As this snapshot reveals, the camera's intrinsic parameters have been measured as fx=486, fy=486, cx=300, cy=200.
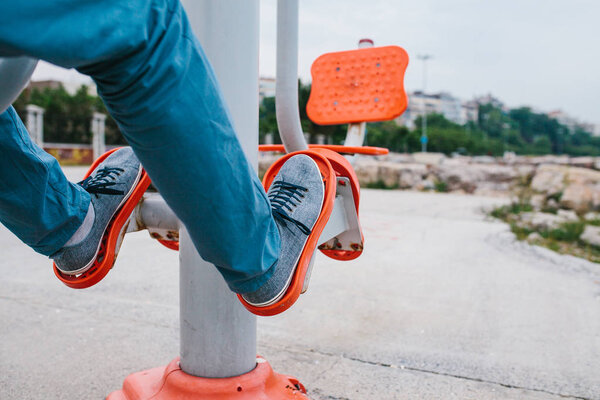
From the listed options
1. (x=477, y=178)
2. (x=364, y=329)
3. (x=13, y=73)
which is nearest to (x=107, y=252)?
(x=13, y=73)

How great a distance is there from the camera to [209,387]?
848 millimetres

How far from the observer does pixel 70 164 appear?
16406 millimetres

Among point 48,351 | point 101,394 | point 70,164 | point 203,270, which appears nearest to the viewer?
point 203,270

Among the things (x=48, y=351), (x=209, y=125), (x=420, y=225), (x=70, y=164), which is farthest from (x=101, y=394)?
(x=70, y=164)

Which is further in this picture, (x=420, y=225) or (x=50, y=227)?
(x=420, y=225)

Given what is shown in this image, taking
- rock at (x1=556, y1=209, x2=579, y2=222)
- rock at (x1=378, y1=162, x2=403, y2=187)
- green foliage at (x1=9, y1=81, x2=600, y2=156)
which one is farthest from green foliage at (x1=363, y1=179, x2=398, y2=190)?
rock at (x1=556, y1=209, x2=579, y2=222)

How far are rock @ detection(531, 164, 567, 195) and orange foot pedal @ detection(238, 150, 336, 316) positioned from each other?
629 cm

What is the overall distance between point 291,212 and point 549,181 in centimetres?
724

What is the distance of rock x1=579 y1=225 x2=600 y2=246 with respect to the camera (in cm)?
348

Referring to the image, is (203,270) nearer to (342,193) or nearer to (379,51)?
(342,193)

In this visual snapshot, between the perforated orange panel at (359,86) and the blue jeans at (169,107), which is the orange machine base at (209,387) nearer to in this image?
the blue jeans at (169,107)

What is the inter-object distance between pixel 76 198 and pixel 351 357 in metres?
0.91

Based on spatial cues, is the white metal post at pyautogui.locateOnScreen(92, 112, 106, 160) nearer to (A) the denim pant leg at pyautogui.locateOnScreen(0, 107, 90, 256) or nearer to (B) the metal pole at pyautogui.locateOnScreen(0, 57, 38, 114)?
(A) the denim pant leg at pyautogui.locateOnScreen(0, 107, 90, 256)

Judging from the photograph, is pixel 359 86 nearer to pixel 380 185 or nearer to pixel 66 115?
pixel 380 185
